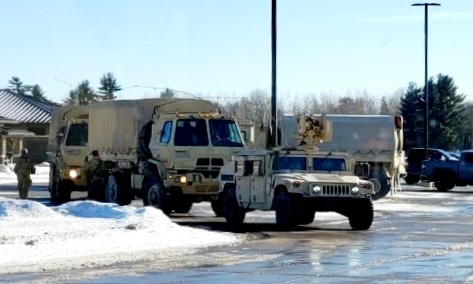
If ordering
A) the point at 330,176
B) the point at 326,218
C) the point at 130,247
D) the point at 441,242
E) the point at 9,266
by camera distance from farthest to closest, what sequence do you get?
the point at 326,218, the point at 330,176, the point at 441,242, the point at 130,247, the point at 9,266

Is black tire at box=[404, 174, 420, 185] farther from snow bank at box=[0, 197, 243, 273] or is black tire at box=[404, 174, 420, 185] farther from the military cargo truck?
snow bank at box=[0, 197, 243, 273]

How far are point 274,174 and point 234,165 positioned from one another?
4.46 feet

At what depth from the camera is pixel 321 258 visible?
1809 centimetres

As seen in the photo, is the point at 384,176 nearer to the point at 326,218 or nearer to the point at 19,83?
the point at 326,218

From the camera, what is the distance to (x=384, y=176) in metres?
39.0

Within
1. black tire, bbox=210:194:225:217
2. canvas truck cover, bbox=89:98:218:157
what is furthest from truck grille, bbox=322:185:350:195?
canvas truck cover, bbox=89:98:218:157

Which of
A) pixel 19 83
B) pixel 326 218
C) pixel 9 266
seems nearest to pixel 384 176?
pixel 326 218

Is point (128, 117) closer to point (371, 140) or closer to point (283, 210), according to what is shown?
point (283, 210)

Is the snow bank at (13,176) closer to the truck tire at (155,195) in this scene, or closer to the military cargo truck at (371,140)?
the military cargo truck at (371,140)

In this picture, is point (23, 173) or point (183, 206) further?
point (23, 173)

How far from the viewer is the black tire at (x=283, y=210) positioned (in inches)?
942

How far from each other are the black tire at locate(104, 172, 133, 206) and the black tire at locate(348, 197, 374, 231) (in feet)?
27.1

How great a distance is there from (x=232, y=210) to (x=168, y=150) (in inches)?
129

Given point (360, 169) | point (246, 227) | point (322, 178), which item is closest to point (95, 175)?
point (246, 227)
